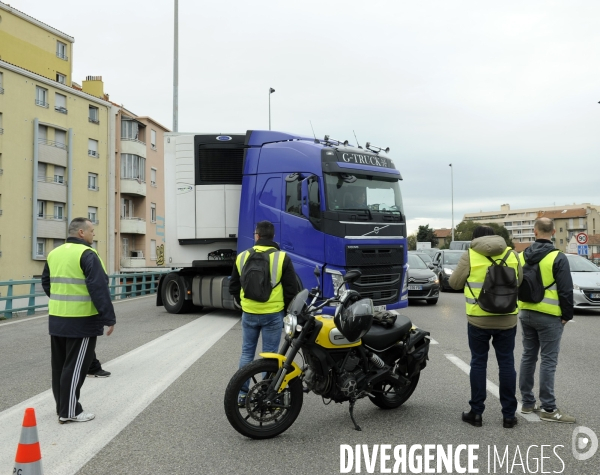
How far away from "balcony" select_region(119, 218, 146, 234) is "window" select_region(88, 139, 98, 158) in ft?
19.2

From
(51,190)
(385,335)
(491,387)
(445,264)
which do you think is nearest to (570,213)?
(51,190)

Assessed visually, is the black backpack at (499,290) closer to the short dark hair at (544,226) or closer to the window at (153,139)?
the short dark hair at (544,226)

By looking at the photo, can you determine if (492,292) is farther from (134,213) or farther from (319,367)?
(134,213)

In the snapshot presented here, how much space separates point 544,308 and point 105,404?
13.5 ft

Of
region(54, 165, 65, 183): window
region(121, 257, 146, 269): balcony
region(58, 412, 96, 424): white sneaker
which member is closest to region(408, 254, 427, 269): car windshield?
region(58, 412, 96, 424): white sneaker

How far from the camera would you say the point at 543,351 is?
5.39m

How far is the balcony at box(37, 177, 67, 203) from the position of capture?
40438 millimetres

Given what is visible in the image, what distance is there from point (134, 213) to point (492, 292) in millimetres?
49050

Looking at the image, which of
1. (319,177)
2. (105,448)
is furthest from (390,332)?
(319,177)

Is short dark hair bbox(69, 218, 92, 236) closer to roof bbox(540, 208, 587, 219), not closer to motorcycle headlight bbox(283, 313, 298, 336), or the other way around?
motorcycle headlight bbox(283, 313, 298, 336)

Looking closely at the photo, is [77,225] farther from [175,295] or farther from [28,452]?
[175,295]

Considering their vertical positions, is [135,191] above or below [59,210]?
above

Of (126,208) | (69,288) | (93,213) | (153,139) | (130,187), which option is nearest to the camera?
(69,288)

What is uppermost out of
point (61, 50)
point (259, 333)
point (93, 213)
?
point (61, 50)
